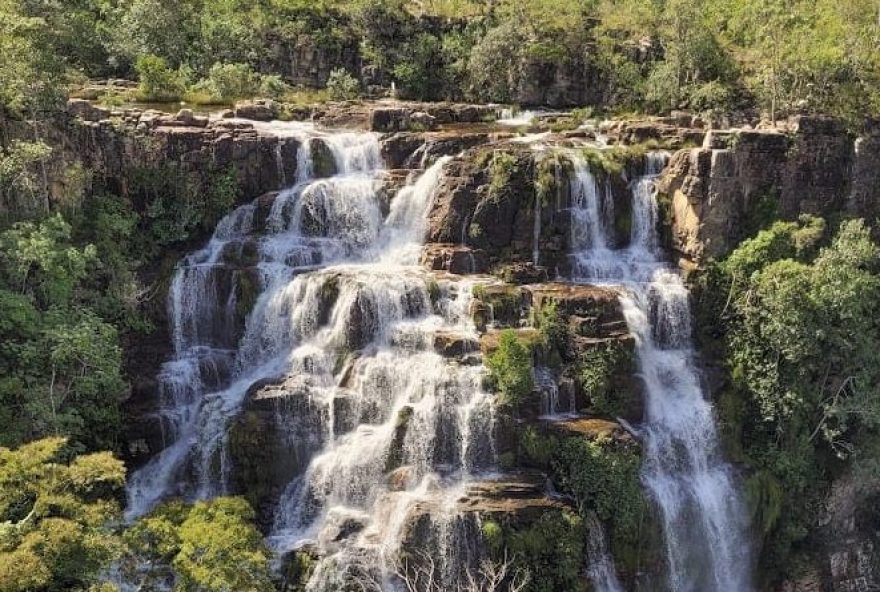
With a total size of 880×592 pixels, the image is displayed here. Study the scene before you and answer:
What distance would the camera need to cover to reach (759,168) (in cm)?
2828

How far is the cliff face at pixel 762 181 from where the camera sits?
91.6ft

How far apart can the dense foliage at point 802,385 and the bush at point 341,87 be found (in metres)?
22.4

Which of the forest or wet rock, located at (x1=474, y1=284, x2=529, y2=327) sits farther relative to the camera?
wet rock, located at (x1=474, y1=284, x2=529, y2=327)

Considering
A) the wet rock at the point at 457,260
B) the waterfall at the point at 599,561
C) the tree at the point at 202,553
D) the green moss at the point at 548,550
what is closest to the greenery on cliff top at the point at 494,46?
the wet rock at the point at 457,260

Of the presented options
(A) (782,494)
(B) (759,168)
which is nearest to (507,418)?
(A) (782,494)

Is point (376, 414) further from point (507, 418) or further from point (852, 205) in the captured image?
point (852, 205)

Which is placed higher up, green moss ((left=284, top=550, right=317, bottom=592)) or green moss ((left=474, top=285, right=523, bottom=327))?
green moss ((left=474, top=285, right=523, bottom=327))

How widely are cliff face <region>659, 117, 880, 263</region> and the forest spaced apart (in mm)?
413

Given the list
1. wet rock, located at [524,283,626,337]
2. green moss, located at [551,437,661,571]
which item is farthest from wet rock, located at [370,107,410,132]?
green moss, located at [551,437,661,571]

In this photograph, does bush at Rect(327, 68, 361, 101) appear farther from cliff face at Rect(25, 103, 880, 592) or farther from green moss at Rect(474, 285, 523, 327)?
green moss at Rect(474, 285, 523, 327)

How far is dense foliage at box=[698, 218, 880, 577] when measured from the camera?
2455cm

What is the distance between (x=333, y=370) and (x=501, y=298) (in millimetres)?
5654

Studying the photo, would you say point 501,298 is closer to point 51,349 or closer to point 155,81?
point 51,349

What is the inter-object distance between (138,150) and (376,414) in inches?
557
